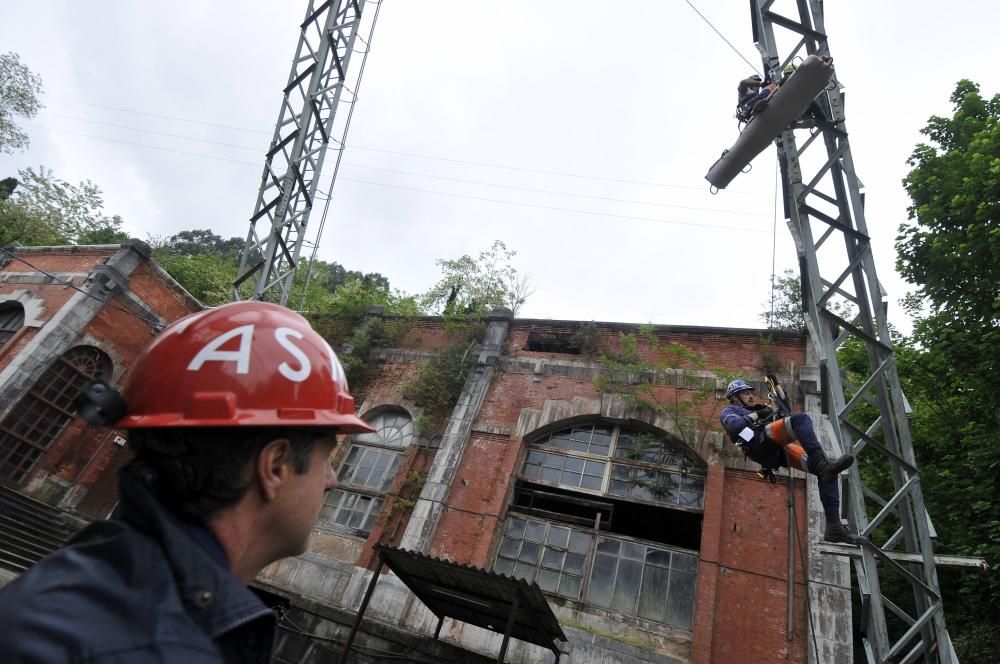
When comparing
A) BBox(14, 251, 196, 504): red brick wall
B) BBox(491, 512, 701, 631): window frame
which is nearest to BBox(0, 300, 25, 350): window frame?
BBox(14, 251, 196, 504): red brick wall

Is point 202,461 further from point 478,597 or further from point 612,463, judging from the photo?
point 612,463

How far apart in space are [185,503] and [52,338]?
1644 cm

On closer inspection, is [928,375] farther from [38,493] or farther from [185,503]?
[38,493]

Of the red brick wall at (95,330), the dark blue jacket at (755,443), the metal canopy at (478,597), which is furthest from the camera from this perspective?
the red brick wall at (95,330)

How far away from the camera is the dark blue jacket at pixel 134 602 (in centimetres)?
91

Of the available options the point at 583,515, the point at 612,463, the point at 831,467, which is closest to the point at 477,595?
the point at 583,515

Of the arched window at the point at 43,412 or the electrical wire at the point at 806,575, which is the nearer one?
the electrical wire at the point at 806,575

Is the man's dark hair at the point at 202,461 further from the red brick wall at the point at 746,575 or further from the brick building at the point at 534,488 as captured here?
the red brick wall at the point at 746,575

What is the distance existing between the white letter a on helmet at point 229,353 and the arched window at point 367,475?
34.1 feet

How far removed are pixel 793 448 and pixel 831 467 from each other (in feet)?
1.58

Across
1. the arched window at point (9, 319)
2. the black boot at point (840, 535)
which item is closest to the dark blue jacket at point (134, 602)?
the black boot at point (840, 535)

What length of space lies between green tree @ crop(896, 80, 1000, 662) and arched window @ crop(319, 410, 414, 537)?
37.6 feet

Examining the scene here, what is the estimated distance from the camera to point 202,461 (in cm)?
150

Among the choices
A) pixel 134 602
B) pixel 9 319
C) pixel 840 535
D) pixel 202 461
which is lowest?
pixel 134 602
